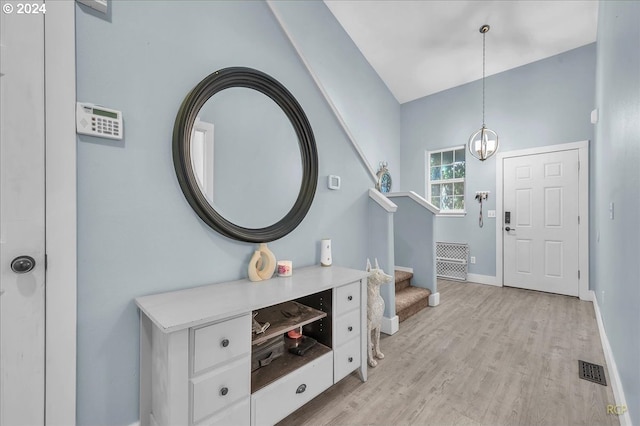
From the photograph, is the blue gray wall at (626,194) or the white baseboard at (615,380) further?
the white baseboard at (615,380)

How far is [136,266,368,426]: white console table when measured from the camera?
1.01 metres

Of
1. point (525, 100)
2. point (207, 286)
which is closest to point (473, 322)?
point (207, 286)

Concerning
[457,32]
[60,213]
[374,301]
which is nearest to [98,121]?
[60,213]

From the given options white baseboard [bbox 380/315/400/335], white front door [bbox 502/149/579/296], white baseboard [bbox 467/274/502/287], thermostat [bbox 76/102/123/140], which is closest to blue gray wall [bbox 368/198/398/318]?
white baseboard [bbox 380/315/400/335]

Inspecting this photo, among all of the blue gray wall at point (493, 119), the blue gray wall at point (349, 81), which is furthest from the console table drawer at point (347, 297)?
the blue gray wall at point (493, 119)

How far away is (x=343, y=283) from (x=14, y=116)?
5.26 ft

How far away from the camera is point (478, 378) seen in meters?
1.84

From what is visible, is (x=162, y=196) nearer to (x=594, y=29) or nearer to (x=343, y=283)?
(x=343, y=283)

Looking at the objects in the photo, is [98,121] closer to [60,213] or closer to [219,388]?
[60,213]

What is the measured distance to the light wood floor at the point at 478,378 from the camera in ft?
4.91

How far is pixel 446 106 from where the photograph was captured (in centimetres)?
474

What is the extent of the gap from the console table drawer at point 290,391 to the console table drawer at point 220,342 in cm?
26

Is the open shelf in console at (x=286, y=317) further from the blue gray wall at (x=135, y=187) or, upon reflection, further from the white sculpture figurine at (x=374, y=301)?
the white sculpture figurine at (x=374, y=301)

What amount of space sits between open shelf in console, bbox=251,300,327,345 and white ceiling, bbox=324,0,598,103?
377 centimetres
